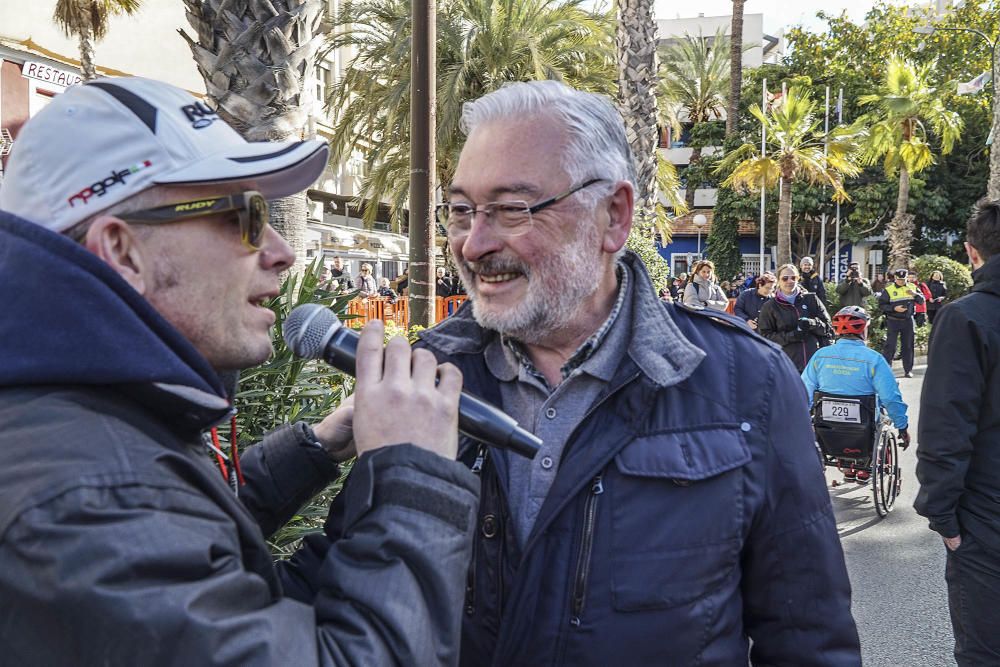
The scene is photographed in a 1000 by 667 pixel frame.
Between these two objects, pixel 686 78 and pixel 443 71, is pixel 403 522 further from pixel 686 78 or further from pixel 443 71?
pixel 686 78

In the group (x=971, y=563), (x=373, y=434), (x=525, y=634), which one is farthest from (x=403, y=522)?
(x=971, y=563)

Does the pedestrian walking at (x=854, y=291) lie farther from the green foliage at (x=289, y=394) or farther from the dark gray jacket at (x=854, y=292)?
the green foliage at (x=289, y=394)

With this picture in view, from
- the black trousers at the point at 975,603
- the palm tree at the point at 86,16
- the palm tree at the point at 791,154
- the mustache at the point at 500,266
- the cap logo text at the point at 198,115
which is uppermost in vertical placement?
the palm tree at the point at 86,16

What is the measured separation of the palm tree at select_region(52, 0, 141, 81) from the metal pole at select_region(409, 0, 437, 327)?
12.9 meters

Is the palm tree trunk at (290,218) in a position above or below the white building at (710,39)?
below

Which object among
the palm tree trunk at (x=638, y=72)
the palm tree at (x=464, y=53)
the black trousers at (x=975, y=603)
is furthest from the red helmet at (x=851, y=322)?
the palm tree at (x=464, y=53)

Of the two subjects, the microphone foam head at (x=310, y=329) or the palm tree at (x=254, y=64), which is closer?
the microphone foam head at (x=310, y=329)

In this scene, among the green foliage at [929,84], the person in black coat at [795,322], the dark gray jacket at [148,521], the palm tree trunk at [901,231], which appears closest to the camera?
the dark gray jacket at [148,521]

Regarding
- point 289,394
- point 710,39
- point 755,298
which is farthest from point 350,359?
point 710,39

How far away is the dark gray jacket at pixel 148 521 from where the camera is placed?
104 centimetres

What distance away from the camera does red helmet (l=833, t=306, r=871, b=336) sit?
23.8ft

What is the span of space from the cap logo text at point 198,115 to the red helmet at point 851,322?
22.0ft

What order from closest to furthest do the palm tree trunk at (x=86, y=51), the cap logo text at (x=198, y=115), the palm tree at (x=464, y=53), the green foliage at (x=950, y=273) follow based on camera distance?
1. the cap logo text at (x=198, y=115)
2. the palm tree trunk at (x=86, y=51)
3. the palm tree at (x=464, y=53)
4. the green foliage at (x=950, y=273)

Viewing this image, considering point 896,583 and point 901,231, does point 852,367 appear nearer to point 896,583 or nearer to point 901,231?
point 896,583
